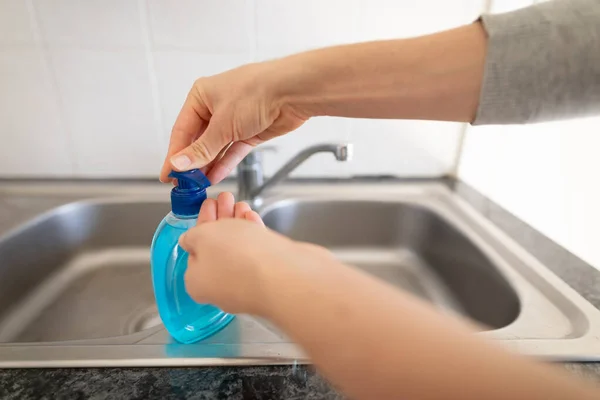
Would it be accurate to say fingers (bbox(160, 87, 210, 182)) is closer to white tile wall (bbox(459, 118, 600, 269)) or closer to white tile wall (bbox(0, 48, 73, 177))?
white tile wall (bbox(0, 48, 73, 177))

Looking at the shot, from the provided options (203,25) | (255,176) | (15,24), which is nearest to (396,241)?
(255,176)

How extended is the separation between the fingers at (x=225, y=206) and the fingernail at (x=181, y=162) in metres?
0.05

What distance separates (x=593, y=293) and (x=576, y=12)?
35 cm

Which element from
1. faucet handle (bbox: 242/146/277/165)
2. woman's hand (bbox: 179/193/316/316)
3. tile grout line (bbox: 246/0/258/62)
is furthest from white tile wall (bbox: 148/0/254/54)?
woman's hand (bbox: 179/193/316/316)

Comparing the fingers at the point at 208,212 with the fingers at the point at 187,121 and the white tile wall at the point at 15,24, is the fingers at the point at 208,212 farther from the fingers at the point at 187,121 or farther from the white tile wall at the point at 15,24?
the white tile wall at the point at 15,24

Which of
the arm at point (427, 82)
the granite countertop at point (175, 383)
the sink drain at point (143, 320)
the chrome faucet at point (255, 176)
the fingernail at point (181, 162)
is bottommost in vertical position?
the sink drain at point (143, 320)

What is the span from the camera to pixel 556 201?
2.14ft

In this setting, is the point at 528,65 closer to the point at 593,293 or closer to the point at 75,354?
the point at 593,293

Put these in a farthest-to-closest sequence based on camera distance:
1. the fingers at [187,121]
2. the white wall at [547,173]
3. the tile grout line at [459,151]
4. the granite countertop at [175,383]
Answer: the tile grout line at [459,151]
the white wall at [547,173]
the fingers at [187,121]
the granite countertop at [175,383]

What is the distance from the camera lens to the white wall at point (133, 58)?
0.70 metres

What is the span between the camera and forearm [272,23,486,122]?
392 mm

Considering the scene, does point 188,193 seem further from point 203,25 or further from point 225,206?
point 203,25

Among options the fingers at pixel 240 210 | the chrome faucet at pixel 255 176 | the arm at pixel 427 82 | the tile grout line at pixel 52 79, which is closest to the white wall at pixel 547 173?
the arm at pixel 427 82

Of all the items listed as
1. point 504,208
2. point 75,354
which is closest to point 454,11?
point 504,208
